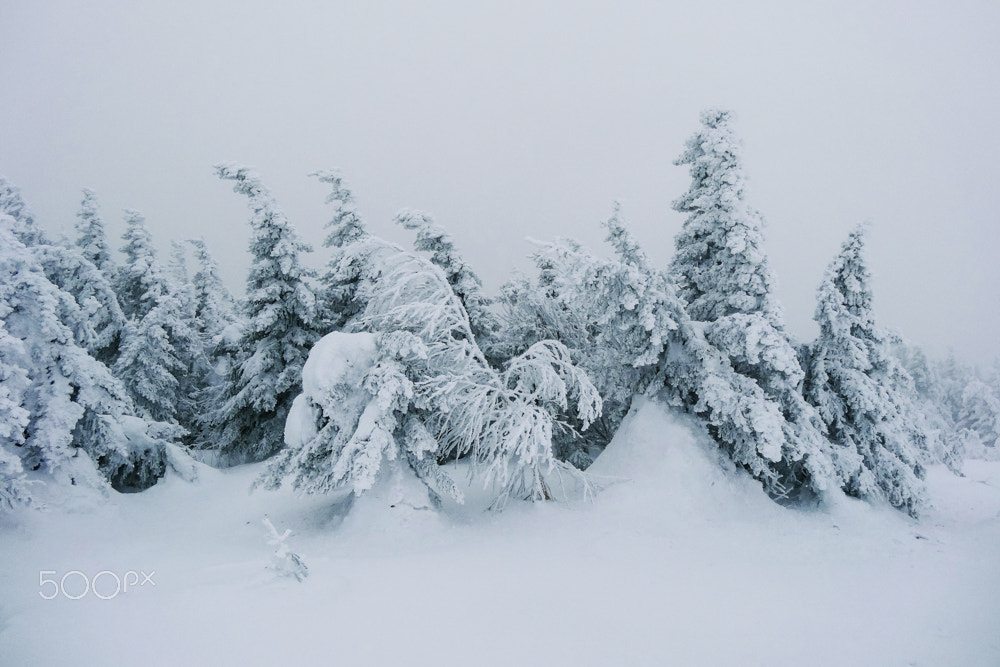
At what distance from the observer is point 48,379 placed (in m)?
12.4

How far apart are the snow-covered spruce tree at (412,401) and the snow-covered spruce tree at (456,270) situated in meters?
3.02

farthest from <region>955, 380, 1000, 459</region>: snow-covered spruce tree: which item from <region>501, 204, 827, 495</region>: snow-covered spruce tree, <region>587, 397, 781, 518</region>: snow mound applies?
<region>587, 397, 781, 518</region>: snow mound

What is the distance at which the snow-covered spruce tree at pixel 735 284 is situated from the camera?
45.5ft

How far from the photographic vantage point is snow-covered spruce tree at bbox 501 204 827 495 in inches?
539

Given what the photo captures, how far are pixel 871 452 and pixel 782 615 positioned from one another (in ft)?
34.8

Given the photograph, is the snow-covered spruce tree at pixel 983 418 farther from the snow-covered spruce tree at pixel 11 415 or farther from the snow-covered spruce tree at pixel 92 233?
the snow-covered spruce tree at pixel 92 233

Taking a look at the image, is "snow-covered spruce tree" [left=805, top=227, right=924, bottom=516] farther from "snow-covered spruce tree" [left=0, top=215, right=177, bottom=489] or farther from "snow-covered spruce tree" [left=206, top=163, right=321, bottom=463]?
"snow-covered spruce tree" [left=0, top=215, right=177, bottom=489]

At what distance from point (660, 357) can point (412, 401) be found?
26.8 feet

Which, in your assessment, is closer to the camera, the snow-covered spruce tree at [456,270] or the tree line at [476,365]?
the tree line at [476,365]

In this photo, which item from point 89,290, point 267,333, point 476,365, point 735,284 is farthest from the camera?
point 89,290

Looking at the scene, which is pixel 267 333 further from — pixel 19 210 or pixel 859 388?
pixel 859 388

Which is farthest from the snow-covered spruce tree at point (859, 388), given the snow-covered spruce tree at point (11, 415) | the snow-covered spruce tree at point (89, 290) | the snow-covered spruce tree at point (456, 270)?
the snow-covered spruce tree at point (89, 290)

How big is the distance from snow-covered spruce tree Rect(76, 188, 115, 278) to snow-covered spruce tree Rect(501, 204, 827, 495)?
25.3 metres

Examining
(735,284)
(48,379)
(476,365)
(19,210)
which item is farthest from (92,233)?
(735,284)
